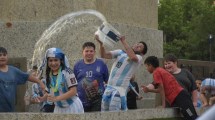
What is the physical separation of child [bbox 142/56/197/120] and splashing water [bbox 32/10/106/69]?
9.93 feet

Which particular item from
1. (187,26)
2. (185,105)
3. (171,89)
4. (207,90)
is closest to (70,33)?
(207,90)

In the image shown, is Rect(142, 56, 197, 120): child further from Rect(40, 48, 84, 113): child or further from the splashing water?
the splashing water

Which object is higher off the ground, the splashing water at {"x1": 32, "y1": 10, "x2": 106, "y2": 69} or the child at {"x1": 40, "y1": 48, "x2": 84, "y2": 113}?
the splashing water at {"x1": 32, "y1": 10, "x2": 106, "y2": 69}

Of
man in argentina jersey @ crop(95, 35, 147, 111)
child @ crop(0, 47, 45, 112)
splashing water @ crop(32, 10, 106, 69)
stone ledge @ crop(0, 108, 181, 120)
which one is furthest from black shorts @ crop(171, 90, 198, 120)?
splashing water @ crop(32, 10, 106, 69)

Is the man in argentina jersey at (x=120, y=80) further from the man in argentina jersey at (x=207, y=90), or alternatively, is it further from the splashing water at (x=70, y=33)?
the man in argentina jersey at (x=207, y=90)

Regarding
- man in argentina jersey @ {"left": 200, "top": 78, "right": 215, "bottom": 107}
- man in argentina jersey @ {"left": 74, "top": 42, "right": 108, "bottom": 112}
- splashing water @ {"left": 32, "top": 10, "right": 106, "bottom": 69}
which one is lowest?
man in argentina jersey @ {"left": 200, "top": 78, "right": 215, "bottom": 107}

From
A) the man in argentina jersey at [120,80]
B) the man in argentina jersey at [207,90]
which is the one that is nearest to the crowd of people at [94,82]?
the man in argentina jersey at [120,80]

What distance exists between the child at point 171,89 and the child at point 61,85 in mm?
1823

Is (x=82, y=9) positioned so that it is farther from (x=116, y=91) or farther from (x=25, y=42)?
(x=116, y=91)

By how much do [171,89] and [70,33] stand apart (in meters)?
3.53

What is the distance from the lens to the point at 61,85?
8.42 meters

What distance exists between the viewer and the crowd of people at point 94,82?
8445mm

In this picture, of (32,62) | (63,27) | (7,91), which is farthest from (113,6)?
A: (7,91)

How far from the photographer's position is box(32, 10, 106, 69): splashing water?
13102 mm
